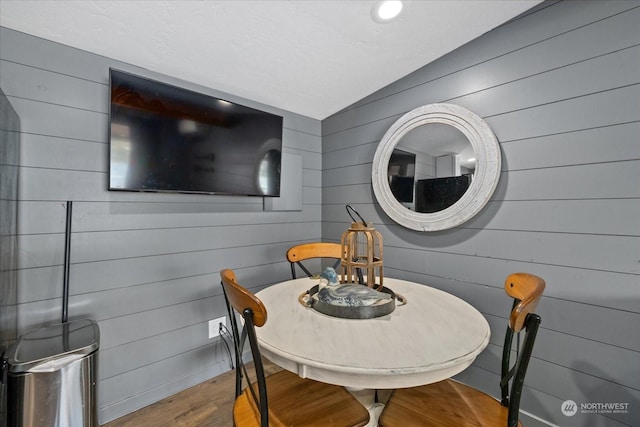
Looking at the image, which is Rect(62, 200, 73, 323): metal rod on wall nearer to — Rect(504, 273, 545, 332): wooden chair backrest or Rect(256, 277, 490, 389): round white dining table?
Rect(256, 277, 490, 389): round white dining table

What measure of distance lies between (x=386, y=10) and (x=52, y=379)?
7.74 feet

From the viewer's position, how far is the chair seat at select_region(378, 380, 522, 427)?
0.99 metres

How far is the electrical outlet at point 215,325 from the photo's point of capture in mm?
1991

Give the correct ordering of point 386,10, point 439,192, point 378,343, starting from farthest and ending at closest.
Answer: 1. point 439,192
2. point 386,10
3. point 378,343

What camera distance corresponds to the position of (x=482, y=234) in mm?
1710

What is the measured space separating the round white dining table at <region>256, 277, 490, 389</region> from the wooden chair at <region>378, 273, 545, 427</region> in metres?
0.17

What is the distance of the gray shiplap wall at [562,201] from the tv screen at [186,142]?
138 centimetres

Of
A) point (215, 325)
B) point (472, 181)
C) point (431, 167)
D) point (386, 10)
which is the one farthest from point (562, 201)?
point (215, 325)

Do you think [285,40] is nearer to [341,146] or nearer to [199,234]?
[341,146]

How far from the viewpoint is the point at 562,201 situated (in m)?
1.43

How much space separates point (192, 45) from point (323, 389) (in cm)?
196

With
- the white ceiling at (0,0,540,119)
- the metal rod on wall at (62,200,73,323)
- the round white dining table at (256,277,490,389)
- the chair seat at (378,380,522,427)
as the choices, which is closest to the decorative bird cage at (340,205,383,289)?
the round white dining table at (256,277,490,389)

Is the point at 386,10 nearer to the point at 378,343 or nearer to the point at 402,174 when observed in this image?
the point at 402,174

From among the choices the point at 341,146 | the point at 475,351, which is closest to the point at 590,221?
the point at 475,351
